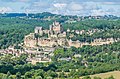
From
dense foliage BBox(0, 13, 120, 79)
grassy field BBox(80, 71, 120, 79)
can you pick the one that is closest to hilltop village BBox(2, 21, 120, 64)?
dense foliage BBox(0, 13, 120, 79)

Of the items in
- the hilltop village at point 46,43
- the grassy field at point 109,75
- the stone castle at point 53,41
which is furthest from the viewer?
the stone castle at point 53,41

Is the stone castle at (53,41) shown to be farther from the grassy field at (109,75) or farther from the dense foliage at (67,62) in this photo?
the grassy field at (109,75)

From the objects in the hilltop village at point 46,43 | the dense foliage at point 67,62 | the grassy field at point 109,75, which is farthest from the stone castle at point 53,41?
the grassy field at point 109,75

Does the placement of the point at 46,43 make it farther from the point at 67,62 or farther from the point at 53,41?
the point at 67,62

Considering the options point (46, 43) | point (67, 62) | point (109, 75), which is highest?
point (109, 75)

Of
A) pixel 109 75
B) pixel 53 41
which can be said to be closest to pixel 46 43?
pixel 53 41

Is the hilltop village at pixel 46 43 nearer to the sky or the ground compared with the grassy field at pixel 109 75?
nearer to the ground

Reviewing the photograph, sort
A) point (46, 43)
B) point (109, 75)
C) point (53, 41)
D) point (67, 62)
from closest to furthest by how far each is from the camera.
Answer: point (109, 75) < point (67, 62) < point (46, 43) < point (53, 41)

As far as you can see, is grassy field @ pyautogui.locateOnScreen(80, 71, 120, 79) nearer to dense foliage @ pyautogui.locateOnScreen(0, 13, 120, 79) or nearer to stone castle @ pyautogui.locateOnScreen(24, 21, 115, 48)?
dense foliage @ pyautogui.locateOnScreen(0, 13, 120, 79)

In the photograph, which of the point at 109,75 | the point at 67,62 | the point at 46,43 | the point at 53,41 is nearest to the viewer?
the point at 109,75

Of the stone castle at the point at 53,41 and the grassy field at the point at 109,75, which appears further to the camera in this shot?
the stone castle at the point at 53,41

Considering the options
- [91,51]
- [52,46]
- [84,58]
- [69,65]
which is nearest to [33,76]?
[69,65]

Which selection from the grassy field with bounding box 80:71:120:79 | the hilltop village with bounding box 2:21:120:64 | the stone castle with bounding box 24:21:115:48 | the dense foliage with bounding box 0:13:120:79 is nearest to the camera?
the grassy field with bounding box 80:71:120:79
